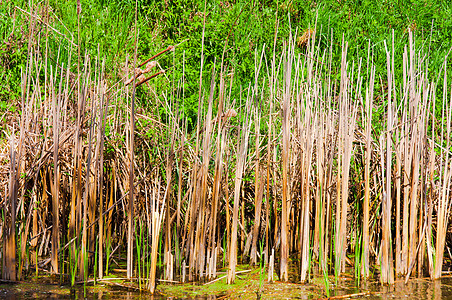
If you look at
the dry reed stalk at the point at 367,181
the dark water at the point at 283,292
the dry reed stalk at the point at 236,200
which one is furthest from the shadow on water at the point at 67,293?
the dry reed stalk at the point at 367,181

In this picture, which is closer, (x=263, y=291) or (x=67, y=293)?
(x=67, y=293)

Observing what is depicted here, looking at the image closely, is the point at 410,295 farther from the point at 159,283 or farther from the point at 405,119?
the point at 159,283

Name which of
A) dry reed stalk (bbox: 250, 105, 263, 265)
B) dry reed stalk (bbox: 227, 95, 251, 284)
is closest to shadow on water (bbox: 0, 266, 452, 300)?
dry reed stalk (bbox: 227, 95, 251, 284)

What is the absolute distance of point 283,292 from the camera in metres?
2.86

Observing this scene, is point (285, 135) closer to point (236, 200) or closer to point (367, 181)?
point (236, 200)

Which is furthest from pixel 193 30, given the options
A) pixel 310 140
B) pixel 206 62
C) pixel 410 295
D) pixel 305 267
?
pixel 410 295

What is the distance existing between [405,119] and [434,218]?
118cm

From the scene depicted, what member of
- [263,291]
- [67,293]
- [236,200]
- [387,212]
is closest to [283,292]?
[263,291]

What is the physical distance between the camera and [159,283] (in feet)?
9.89

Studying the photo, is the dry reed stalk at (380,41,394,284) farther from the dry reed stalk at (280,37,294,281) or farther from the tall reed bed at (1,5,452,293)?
the dry reed stalk at (280,37,294,281)

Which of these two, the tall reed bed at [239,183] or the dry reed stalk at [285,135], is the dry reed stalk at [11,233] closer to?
the tall reed bed at [239,183]

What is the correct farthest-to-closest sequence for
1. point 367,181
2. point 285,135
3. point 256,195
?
point 256,195 → point 367,181 → point 285,135

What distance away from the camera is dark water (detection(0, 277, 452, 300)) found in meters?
2.77

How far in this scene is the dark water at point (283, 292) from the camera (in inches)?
109
